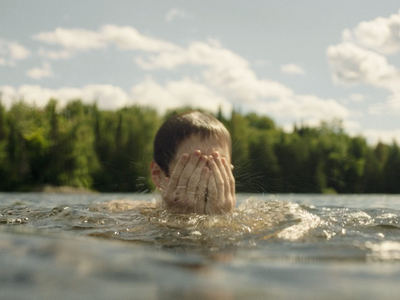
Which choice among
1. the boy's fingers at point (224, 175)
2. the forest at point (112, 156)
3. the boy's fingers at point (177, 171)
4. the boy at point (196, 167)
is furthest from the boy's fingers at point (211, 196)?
the forest at point (112, 156)

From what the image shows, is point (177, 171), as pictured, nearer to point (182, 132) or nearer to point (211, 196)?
point (211, 196)

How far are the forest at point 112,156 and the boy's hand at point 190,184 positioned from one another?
29643mm

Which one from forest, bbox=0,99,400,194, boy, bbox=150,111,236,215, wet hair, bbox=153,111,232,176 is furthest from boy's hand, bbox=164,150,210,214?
forest, bbox=0,99,400,194

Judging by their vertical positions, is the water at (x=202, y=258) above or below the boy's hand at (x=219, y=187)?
below

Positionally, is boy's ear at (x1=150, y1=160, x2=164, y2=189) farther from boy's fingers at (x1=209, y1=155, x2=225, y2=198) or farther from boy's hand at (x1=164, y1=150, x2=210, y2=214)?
A: boy's fingers at (x1=209, y1=155, x2=225, y2=198)

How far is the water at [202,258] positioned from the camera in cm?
156

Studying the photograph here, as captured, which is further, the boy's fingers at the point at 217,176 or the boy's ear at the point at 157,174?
the boy's ear at the point at 157,174

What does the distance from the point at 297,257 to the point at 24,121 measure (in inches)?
1801

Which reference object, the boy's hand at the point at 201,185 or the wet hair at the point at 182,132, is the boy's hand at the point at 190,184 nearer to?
A: the boy's hand at the point at 201,185

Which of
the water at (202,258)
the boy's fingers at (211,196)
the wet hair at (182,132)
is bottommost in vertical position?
the water at (202,258)

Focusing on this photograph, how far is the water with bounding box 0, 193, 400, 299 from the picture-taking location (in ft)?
5.12

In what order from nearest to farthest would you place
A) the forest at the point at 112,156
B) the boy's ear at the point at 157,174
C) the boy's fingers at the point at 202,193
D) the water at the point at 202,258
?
the water at the point at 202,258 → the boy's fingers at the point at 202,193 → the boy's ear at the point at 157,174 → the forest at the point at 112,156

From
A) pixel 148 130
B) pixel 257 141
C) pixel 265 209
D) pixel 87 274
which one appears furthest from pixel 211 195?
pixel 257 141

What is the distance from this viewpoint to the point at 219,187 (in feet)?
12.7
